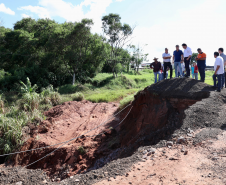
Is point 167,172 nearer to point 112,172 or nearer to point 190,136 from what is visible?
point 112,172

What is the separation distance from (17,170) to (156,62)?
7.53 meters

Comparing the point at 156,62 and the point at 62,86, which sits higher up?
the point at 156,62

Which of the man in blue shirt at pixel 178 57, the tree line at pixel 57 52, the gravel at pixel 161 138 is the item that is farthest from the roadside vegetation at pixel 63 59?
the gravel at pixel 161 138

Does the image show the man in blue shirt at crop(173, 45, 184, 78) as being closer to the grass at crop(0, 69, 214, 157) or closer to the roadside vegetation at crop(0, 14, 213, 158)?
the grass at crop(0, 69, 214, 157)

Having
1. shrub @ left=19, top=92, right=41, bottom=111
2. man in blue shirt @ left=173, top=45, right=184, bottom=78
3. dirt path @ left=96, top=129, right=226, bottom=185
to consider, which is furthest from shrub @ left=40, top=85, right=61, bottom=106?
dirt path @ left=96, top=129, right=226, bottom=185

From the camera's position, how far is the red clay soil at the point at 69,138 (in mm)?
7203

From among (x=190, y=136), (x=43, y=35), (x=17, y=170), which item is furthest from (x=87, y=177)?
(x=43, y=35)

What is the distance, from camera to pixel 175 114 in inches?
245

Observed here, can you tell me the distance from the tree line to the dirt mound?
10.5 m

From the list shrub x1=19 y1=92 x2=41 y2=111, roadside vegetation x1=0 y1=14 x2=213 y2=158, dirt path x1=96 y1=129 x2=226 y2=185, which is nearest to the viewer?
dirt path x1=96 y1=129 x2=226 y2=185

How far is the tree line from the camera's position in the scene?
16.2 m

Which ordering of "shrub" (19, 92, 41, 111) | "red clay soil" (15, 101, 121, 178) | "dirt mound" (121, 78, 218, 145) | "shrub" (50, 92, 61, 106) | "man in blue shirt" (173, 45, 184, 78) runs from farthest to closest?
"shrub" (50, 92, 61, 106) < "shrub" (19, 92, 41, 111) < "man in blue shirt" (173, 45, 184, 78) < "red clay soil" (15, 101, 121, 178) < "dirt mound" (121, 78, 218, 145)

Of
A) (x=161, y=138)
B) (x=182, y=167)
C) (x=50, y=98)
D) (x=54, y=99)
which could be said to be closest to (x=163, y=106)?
(x=161, y=138)

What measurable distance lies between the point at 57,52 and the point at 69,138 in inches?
407
